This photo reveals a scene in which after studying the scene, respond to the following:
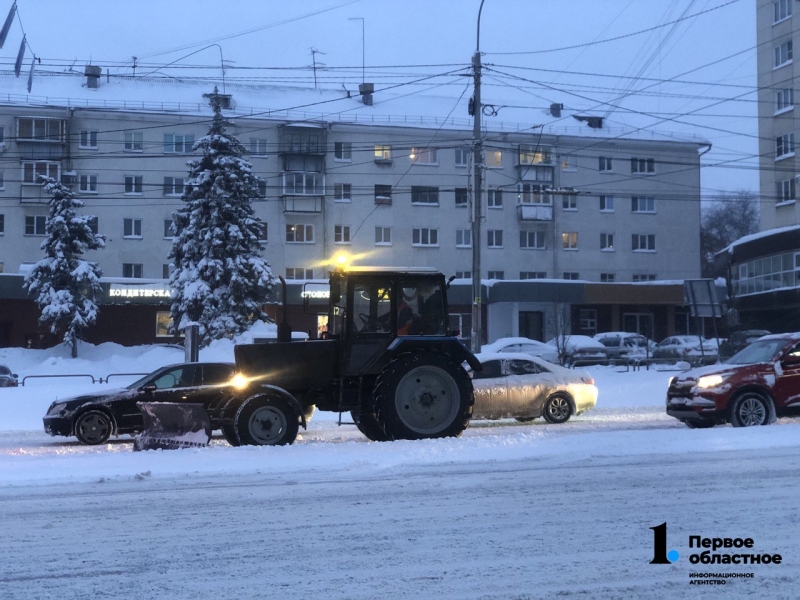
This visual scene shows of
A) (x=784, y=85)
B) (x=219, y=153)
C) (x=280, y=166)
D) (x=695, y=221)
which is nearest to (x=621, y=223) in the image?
(x=695, y=221)

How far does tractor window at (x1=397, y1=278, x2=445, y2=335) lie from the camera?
13328mm

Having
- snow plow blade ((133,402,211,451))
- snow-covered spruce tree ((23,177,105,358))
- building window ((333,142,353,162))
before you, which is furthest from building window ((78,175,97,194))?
snow plow blade ((133,402,211,451))

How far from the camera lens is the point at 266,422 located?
13172 mm

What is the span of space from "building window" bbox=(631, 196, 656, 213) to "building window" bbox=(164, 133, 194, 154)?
30350 mm

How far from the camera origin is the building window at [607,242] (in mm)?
64938

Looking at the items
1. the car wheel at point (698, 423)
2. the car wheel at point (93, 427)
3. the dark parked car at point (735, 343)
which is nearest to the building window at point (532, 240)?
the dark parked car at point (735, 343)

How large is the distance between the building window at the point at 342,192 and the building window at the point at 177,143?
9416 mm

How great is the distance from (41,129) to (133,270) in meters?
9.88

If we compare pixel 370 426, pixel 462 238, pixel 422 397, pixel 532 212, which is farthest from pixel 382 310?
pixel 532 212

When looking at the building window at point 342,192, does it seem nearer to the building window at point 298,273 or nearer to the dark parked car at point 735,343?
the building window at point 298,273

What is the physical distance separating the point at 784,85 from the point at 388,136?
24278 mm

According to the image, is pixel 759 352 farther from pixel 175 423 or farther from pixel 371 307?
pixel 175 423

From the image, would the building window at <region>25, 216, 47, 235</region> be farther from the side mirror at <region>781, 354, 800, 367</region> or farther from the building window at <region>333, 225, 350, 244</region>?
the side mirror at <region>781, 354, 800, 367</region>

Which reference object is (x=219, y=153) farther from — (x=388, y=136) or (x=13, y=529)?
(x=13, y=529)
